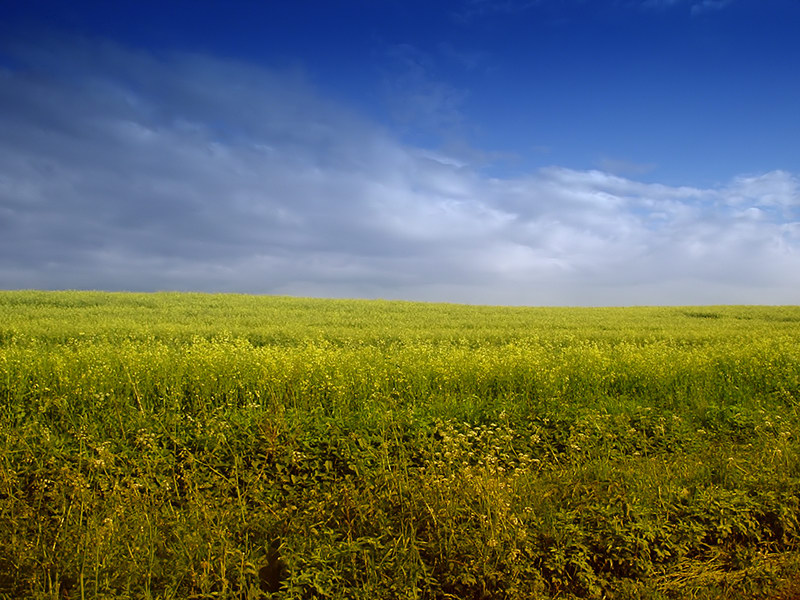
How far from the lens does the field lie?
4301mm

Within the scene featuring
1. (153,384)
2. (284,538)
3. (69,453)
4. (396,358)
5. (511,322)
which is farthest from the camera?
(511,322)

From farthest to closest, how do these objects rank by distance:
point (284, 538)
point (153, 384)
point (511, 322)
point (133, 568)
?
point (511, 322) < point (153, 384) < point (284, 538) < point (133, 568)

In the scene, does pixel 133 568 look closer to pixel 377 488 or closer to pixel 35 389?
pixel 377 488

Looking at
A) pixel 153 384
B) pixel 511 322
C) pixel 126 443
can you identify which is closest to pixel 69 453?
pixel 126 443

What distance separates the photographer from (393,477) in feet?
18.1

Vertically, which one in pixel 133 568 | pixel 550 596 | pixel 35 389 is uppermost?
pixel 35 389

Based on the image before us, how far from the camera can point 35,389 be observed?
27.1 ft

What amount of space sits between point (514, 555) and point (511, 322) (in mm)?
22724

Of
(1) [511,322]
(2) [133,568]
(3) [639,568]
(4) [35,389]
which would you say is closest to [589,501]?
(3) [639,568]

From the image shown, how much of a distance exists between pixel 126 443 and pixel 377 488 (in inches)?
140

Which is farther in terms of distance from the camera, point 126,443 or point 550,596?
point 126,443

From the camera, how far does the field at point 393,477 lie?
4.30 meters

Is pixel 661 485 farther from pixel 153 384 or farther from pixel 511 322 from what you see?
pixel 511 322

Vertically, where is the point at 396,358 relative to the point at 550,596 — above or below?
above
